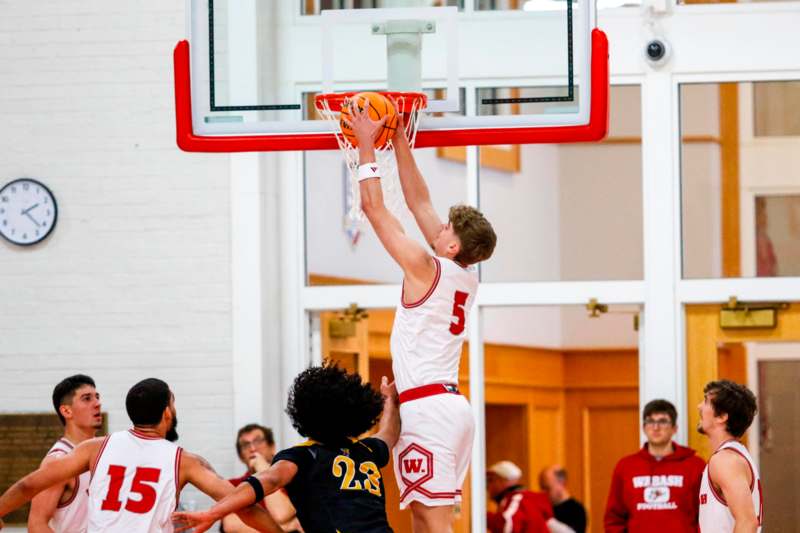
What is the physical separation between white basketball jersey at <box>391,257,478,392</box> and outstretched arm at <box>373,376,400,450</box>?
0.15 ft

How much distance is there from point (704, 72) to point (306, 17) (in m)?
3.13

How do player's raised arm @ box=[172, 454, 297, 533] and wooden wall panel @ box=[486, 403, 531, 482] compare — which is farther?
wooden wall panel @ box=[486, 403, 531, 482]

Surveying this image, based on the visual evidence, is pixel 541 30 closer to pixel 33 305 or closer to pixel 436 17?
pixel 436 17

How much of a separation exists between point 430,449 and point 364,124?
4.42 ft

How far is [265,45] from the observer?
22.1 feet

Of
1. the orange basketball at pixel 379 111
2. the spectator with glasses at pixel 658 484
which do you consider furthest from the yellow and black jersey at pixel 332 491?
the spectator with glasses at pixel 658 484

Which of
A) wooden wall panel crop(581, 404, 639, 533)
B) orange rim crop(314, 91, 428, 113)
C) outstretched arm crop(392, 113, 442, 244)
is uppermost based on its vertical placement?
orange rim crop(314, 91, 428, 113)

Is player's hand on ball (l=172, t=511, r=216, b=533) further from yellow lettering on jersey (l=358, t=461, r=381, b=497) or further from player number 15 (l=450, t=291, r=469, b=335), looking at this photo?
player number 15 (l=450, t=291, r=469, b=335)

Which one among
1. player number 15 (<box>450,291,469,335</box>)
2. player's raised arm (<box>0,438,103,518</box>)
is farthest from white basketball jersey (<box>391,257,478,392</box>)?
player's raised arm (<box>0,438,103,518</box>)

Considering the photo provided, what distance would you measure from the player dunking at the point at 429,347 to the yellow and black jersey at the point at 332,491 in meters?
0.62

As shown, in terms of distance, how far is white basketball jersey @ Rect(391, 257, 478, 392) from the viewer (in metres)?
5.89

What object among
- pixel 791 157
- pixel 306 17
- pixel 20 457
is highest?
pixel 306 17

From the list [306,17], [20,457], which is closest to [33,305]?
[20,457]

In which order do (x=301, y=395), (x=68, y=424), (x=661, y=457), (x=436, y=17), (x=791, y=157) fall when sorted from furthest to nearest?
(x=791, y=157) < (x=661, y=457) < (x=68, y=424) < (x=436, y=17) < (x=301, y=395)
